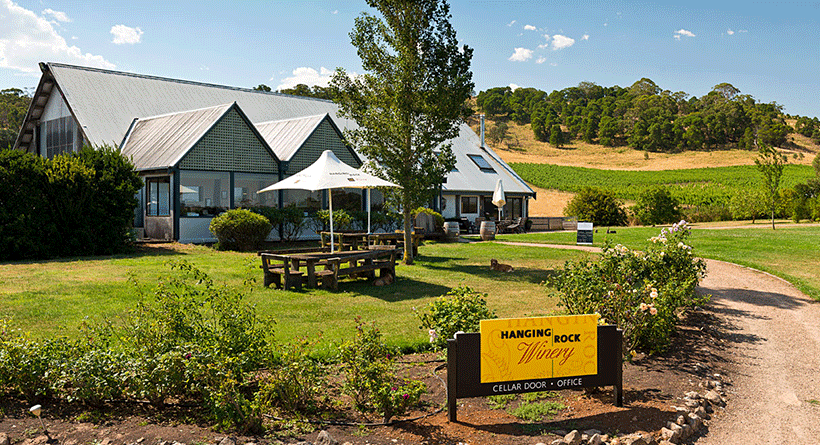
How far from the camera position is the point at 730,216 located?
1890 inches

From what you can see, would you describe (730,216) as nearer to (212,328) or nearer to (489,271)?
(489,271)

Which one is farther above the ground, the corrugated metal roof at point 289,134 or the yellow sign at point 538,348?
the corrugated metal roof at point 289,134

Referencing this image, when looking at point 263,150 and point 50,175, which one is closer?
point 50,175

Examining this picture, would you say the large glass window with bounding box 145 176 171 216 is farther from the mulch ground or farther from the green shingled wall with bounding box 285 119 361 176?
the mulch ground

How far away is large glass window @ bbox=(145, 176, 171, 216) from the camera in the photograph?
21.4 meters

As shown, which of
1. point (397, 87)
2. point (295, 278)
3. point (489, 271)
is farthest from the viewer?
point (397, 87)

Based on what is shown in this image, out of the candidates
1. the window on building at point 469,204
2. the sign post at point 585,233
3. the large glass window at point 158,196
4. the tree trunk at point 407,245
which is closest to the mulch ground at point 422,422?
the tree trunk at point 407,245

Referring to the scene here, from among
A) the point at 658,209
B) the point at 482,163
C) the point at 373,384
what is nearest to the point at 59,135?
the point at 482,163

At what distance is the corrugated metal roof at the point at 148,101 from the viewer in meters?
24.7

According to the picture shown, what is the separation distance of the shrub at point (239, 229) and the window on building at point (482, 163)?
70.3ft

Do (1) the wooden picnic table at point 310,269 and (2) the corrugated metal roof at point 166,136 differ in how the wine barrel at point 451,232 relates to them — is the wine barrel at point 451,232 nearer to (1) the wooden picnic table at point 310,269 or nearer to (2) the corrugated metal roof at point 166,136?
(2) the corrugated metal roof at point 166,136

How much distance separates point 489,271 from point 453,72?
19.0 ft

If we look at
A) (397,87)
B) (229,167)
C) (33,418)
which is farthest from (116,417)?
(229,167)

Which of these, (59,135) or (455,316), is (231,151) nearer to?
(59,135)
